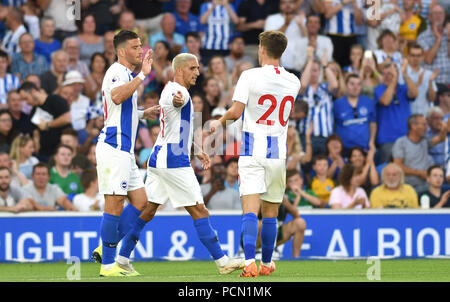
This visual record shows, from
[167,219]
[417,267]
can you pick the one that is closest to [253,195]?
[417,267]

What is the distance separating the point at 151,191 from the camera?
915 centimetres

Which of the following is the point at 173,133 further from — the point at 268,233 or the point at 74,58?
the point at 74,58

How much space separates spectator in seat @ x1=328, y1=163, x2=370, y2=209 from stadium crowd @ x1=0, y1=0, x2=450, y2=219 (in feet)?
0.06

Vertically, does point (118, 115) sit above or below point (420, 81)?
below

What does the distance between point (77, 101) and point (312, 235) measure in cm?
435

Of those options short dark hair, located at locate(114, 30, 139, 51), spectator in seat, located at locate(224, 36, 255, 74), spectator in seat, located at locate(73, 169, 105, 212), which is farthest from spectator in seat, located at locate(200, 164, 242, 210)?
short dark hair, located at locate(114, 30, 139, 51)

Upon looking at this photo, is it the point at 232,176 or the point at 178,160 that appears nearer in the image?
the point at 178,160

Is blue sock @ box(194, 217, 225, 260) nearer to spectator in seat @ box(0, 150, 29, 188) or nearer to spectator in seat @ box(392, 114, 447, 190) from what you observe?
spectator in seat @ box(0, 150, 29, 188)

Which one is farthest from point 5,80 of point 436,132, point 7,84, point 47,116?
point 436,132

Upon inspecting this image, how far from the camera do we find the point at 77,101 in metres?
14.3

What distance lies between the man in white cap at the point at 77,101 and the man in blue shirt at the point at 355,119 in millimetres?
3902

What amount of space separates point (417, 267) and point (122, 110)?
13.2 ft

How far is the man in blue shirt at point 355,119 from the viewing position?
14.4 m

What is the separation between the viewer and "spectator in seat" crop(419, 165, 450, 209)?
1304 cm
